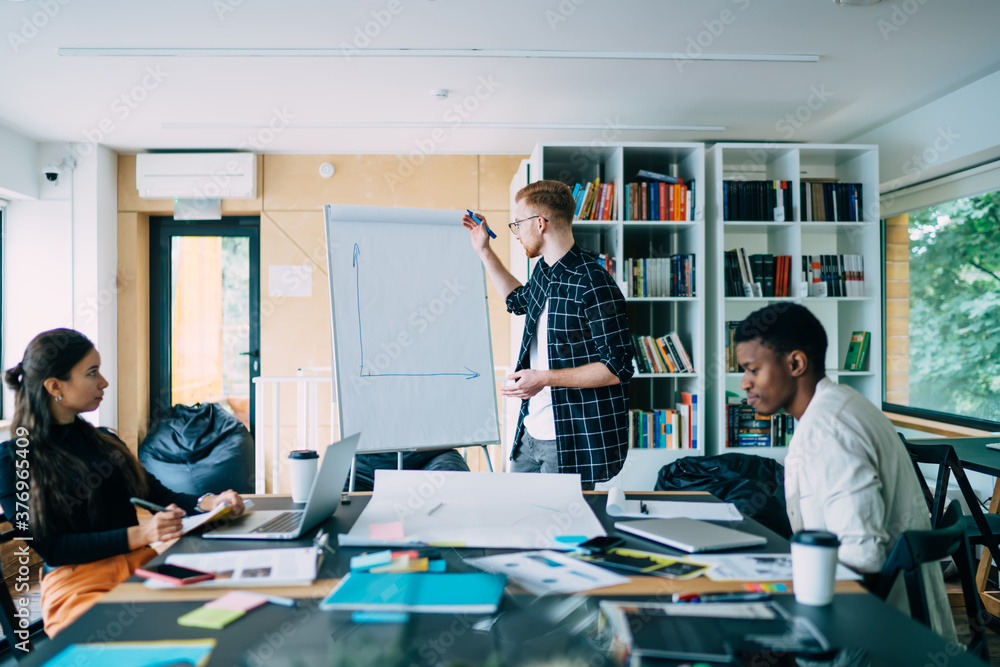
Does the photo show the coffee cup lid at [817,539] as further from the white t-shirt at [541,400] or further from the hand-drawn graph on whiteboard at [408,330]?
the hand-drawn graph on whiteboard at [408,330]

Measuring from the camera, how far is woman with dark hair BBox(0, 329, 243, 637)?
1.52 meters

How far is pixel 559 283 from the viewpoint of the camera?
2.11 metres

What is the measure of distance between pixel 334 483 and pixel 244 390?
12.6 ft

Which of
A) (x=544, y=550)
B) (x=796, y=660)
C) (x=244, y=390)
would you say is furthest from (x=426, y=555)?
(x=244, y=390)

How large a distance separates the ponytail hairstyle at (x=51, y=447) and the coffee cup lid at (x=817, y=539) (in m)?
1.54

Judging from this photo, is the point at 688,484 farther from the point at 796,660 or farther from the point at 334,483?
the point at 796,660

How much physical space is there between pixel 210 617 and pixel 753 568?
884 millimetres

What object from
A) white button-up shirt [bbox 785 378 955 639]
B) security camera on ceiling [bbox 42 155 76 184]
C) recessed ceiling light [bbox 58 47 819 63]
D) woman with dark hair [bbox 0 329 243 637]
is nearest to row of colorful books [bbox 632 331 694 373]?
recessed ceiling light [bbox 58 47 819 63]

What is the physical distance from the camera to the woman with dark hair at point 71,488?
1517mm

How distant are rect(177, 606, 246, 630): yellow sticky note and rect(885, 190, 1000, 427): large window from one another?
13.3 feet

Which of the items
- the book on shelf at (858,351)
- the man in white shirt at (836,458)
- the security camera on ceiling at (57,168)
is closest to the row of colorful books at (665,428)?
the book on shelf at (858,351)

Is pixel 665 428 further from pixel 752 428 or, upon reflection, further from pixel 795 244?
pixel 795 244

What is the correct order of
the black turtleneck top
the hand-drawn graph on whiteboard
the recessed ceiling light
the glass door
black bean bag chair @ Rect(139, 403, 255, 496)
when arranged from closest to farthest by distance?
the black turtleneck top → the hand-drawn graph on whiteboard → the recessed ceiling light → black bean bag chair @ Rect(139, 403, 255, 496) → the glass door

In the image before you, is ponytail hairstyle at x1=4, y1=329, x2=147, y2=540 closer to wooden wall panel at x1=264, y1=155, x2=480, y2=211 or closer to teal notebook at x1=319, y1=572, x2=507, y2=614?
teal notebook at x1=319, y1=572, x2=507, y2=614
